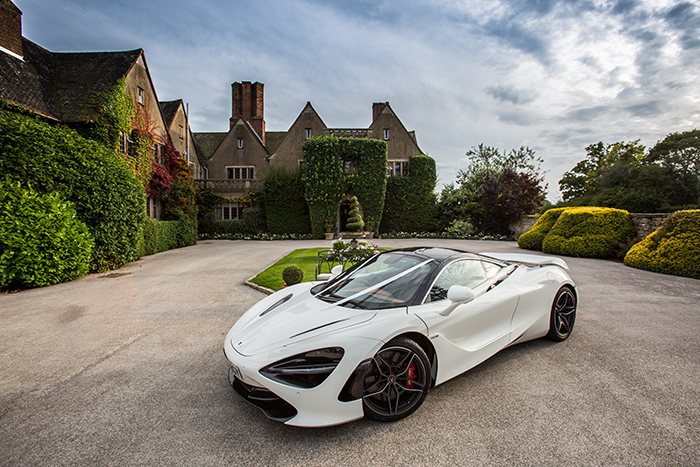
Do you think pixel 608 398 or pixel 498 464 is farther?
pixel 608 398

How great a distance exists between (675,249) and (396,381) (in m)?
11.3

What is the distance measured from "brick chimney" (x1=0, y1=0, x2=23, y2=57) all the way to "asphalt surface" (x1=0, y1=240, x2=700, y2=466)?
45.4 feet

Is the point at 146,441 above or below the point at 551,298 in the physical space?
below

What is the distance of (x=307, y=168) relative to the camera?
22938 mm

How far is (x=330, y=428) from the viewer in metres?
2.41

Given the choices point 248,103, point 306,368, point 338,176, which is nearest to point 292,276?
point 306,368

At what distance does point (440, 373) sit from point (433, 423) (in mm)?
384

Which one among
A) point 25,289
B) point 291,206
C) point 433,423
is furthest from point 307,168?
point 433,423

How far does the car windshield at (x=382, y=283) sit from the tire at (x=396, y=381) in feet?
1.32

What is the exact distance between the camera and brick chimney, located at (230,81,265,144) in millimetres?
29875

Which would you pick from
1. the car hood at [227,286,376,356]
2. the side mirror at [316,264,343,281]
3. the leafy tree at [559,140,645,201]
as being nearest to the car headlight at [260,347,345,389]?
the car hood at [227,286,376,356]

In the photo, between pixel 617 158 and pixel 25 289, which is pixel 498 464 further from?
pixel 617 158

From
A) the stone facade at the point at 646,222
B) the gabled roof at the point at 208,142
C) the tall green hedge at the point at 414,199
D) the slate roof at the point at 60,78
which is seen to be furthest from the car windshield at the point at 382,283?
the gabled roof at the point at 208,142

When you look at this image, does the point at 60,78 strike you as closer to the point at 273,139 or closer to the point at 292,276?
the point at 292,276
